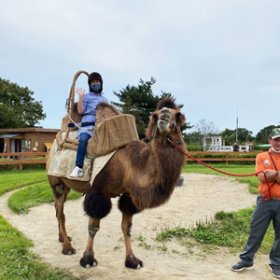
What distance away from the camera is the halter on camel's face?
429 centimetres

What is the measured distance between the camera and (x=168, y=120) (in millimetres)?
4312

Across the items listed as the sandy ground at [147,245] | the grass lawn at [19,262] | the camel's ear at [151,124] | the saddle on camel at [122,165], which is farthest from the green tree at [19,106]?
the camel's ear at [151,124]

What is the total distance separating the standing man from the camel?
4.02ft

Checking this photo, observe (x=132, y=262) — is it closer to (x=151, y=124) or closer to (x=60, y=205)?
(x=60, y=205)

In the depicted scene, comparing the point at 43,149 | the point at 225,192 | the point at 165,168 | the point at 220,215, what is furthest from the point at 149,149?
the point at 43,149

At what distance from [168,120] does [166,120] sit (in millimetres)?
31

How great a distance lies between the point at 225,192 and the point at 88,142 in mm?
8550

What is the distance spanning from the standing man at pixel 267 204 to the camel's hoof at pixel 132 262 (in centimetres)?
133

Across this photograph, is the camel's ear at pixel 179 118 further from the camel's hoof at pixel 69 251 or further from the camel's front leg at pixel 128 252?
the camel's hoof at pixel 69 251

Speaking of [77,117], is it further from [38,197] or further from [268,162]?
[38,197]

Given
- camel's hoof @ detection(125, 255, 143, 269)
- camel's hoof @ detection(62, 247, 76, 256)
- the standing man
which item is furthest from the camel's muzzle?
camel's hoof @ detection(62, 247, 76, 256)

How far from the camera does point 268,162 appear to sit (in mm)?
5016

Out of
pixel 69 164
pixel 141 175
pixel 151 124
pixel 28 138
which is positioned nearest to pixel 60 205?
pixel 69 164

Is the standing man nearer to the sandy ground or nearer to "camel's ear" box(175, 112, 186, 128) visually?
the sandy ground
